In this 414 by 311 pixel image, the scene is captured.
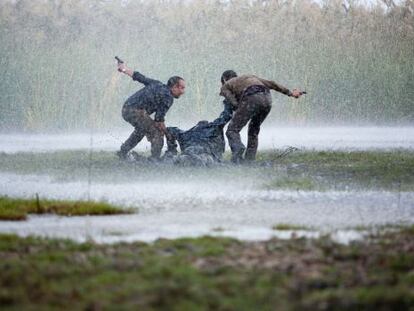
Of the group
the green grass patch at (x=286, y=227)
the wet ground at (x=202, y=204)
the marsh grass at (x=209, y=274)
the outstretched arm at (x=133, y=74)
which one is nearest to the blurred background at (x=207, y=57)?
the outstretched arm at (x=133, y=74)

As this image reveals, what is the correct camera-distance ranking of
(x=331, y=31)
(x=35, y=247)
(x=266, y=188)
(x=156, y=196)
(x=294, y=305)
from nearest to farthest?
(x=294, y=305)
(x=35, y=247)
(x=156, y=196)
(x=266, y=188)
(x=331, y=31)

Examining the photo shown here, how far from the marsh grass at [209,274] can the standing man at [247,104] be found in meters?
10.7

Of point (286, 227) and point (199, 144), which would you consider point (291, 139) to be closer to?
point (199, 144)

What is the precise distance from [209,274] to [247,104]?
12.8m

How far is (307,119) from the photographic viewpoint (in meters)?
30.1

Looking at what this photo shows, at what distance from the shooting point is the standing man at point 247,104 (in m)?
21.5

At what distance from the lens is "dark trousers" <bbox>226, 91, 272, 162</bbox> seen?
70.4 feet

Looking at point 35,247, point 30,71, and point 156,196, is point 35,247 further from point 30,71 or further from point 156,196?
point 30,71

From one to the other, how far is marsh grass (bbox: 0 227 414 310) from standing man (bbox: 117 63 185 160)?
11.2 metres

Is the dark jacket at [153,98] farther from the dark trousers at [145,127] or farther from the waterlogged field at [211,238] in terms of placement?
the waterlogged field at [211,238]

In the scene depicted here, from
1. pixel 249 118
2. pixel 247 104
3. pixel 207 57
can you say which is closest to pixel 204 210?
pixel 247 104

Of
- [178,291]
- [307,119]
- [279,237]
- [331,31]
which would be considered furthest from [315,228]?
[331,31]

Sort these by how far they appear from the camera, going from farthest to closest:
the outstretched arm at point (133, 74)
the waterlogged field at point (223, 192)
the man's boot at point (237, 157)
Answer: the outstretched arm at point (133, 74) → the man's boot at point (237, 157) → the waterlogged field at point (223, 192)

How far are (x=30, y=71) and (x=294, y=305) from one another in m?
23.8
